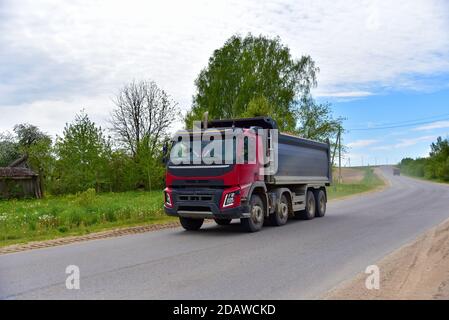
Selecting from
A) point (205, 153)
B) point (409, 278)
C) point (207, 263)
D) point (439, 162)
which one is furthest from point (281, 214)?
point (439, 162)

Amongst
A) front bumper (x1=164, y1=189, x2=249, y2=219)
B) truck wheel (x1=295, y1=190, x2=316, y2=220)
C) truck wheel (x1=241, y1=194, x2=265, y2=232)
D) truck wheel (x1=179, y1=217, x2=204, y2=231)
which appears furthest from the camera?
truck wheel (x1=295, y1=190, x2=316, y2=220)

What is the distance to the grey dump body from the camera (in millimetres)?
14906

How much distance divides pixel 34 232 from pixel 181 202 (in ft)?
13.4

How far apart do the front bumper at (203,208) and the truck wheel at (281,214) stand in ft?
6.98

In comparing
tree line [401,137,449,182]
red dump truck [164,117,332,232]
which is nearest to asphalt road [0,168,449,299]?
red dump truck [164,117,332,232]

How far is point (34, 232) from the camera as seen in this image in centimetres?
1330

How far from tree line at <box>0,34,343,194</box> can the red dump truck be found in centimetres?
2368

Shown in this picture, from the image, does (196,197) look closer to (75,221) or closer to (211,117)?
(75,221)

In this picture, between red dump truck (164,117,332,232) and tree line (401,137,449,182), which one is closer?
red dump truck (164,117,332,232)

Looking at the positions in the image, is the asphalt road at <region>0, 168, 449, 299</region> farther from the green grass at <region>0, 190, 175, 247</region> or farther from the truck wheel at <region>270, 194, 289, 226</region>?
the green grass at <region>0, 190, 175, 247</region>

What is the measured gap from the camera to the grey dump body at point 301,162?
1491 cm

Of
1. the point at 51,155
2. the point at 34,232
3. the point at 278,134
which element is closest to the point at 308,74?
the point at 51,155

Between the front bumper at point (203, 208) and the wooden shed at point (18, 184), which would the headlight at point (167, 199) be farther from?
the wooden shed at point (18, 184)

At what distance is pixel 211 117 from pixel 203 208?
34.5 m
